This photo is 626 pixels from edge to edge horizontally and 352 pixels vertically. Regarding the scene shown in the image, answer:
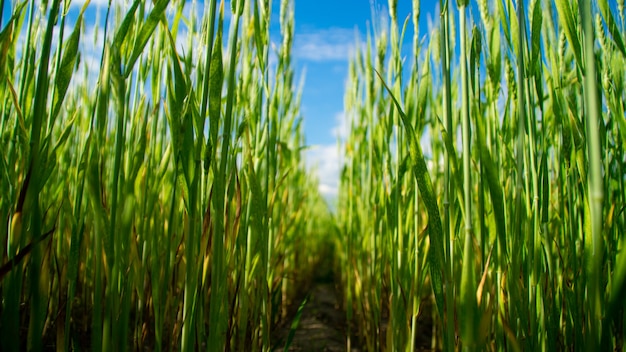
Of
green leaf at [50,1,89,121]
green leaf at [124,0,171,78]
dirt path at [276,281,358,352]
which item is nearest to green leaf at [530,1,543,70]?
green leaf at [124,0,171,78]

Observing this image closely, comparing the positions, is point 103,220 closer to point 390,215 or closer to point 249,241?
point 249,241

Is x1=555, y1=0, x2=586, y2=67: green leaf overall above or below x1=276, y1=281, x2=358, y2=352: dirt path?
above

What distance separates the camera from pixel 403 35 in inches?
32.9

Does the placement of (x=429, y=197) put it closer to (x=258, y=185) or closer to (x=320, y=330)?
(x=258, y=185)

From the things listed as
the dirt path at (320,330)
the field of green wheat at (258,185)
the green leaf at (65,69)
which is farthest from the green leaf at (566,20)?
the dirt path at (320,330)

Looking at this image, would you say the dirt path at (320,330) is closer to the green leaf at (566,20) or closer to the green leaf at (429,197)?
the green leaf at (429,197)

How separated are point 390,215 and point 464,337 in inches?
17.5

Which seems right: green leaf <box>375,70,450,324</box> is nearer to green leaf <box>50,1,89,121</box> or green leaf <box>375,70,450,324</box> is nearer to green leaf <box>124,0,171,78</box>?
green leaf <box>124,0,171,78</box>

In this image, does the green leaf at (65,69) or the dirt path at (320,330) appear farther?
the dirt path at (320,330)

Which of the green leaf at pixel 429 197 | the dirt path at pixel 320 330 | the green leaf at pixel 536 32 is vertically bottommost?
the dirt path at pixel 320 330

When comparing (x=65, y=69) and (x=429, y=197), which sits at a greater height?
(x=65, y=69)

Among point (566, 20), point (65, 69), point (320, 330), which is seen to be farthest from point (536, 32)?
point (320, 330)

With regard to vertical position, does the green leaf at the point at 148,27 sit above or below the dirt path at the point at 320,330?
above

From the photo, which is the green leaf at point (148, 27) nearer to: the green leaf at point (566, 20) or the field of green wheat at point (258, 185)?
the field of green wheat at point (258, 185)
